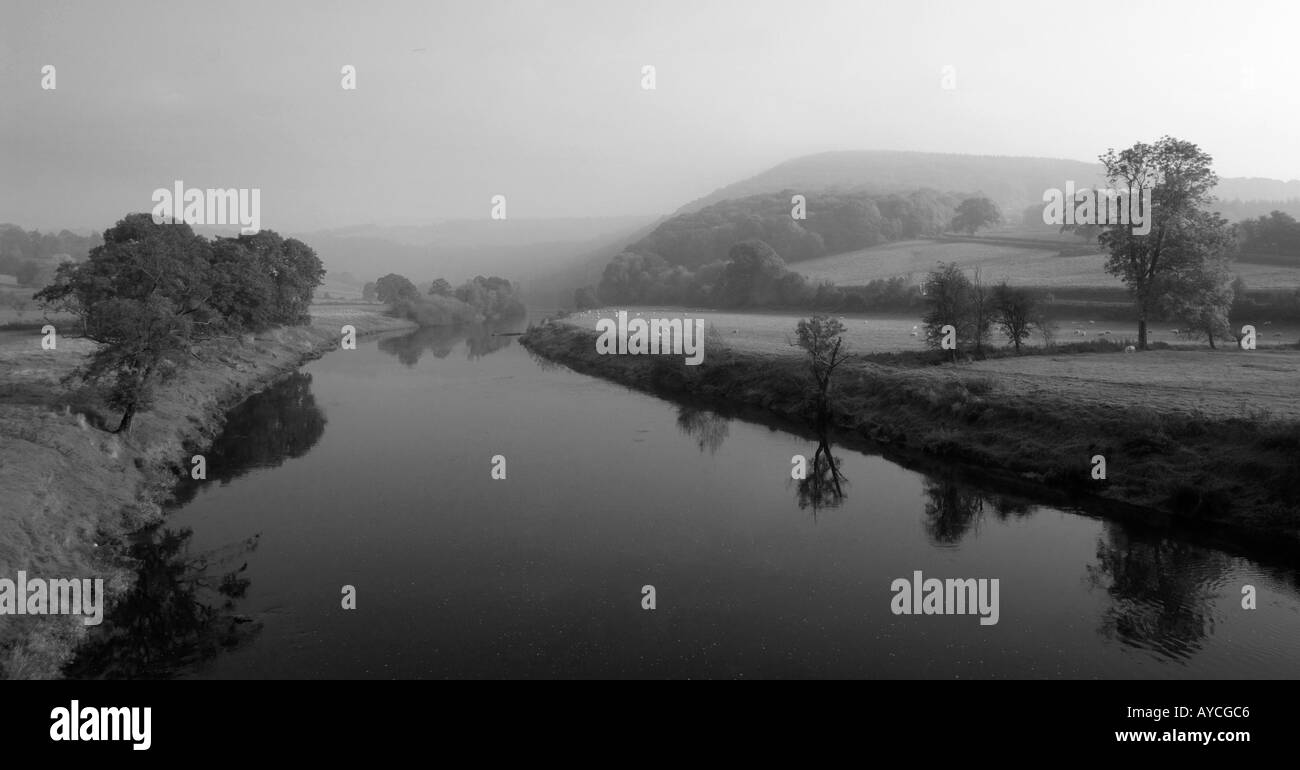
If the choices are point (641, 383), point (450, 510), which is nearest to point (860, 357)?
point (641, 383)

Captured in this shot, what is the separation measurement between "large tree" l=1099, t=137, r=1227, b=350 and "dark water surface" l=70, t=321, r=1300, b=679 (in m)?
26.6

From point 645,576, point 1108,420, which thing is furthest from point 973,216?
point 645,576

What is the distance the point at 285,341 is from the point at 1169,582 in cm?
7526

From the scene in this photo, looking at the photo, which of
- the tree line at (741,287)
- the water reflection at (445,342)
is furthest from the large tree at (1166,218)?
the water reflection at (445,342)

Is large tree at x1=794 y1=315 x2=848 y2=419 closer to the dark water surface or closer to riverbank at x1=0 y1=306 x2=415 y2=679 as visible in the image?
the dark water surface

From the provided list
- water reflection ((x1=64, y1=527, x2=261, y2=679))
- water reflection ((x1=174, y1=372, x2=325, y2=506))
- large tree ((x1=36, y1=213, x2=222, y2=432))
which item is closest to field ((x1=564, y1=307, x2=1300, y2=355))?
water reflection ((x1=174, y1=372, x2=325, y2=506))

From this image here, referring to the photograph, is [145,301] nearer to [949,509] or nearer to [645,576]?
[645,576]

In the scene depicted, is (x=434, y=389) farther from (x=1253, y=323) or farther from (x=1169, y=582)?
(x=1253, y=323)

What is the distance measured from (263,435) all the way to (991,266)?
84.9 metres

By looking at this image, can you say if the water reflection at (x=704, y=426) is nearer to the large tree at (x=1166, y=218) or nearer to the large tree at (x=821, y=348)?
the large tree at (x=821, y=348)

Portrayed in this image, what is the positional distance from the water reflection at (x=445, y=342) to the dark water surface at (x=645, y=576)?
45.6 meters

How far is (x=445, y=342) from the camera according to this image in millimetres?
95812
